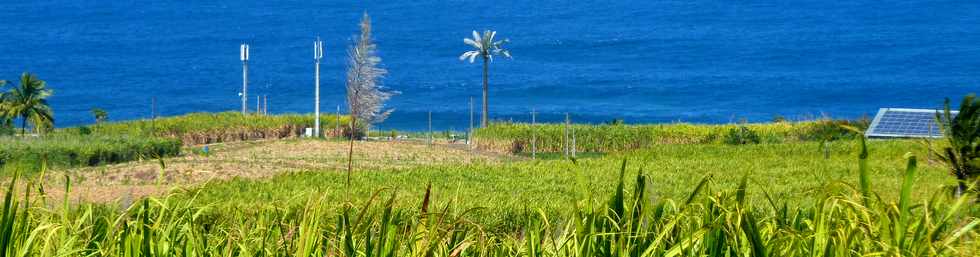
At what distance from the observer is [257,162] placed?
28281mm

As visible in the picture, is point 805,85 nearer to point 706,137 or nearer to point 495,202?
point 706,137

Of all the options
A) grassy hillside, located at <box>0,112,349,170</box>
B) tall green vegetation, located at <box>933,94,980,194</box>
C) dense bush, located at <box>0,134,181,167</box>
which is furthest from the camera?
grassy hillside, located at <box>0,112,349,170</box>

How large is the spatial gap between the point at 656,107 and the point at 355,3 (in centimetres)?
6390

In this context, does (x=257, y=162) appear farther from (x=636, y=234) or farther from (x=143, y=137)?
(x=636, y=234)

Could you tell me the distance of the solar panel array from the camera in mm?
29627

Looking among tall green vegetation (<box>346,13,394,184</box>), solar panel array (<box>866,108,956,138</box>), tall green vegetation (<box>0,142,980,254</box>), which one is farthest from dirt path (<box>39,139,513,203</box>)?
tall green vegetation (<box>0,142,980,254</box>)

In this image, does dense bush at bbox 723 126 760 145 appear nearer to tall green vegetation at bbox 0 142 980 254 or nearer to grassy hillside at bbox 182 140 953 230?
grassy hillside at bbox 182 140 953 230

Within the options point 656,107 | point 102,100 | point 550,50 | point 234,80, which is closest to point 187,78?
point 234,80

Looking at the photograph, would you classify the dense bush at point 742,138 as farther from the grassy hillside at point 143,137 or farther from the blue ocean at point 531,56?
the blue ocean at point 531,56

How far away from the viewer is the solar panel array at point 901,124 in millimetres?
29627

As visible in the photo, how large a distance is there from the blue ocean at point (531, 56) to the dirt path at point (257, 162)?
39488 millimetres

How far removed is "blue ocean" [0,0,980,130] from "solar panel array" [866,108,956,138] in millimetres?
43303

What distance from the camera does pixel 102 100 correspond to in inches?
3543

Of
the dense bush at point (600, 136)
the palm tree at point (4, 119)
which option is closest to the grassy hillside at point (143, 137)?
the palm tree at point (4, 119)
